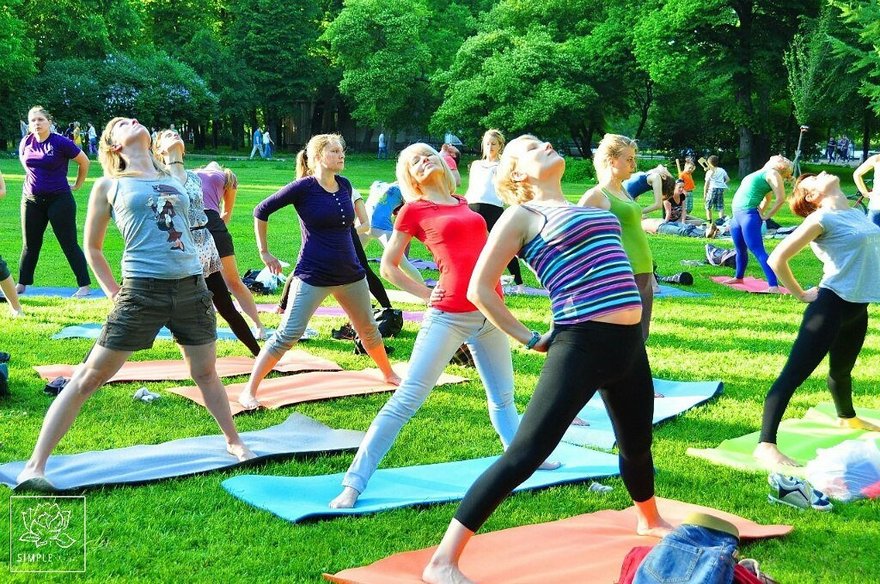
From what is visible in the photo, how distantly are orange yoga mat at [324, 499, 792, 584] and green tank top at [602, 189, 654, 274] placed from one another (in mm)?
2235

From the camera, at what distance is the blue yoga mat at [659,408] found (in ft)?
21.4

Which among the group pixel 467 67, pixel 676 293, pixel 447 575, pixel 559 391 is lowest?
pixel 676 293

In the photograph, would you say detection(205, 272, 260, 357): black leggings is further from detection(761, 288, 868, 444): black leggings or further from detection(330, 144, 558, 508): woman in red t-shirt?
detection(761, 288, 868, 444): black leggings

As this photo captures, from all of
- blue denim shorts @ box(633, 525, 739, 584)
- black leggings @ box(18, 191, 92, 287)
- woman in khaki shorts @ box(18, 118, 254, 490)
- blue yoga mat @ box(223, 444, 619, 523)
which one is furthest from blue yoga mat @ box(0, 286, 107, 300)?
blue denim shorts @ box(633, 525, 739, 584)

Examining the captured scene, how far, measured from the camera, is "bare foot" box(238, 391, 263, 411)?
6.89 meters

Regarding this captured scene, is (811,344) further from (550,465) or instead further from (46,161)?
(46,161)

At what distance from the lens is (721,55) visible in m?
40.8

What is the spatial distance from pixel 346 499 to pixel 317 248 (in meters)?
2.38

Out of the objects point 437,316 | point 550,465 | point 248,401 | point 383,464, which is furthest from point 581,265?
point 248,401

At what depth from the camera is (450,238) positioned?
527 centimetres

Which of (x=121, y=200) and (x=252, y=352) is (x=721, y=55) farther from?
(x=121, y=200)

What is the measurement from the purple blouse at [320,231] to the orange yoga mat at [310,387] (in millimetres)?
973

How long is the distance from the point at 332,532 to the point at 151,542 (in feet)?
2.82

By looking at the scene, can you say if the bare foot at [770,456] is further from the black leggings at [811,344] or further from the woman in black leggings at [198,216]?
the woman in black leggings at [198,216]
